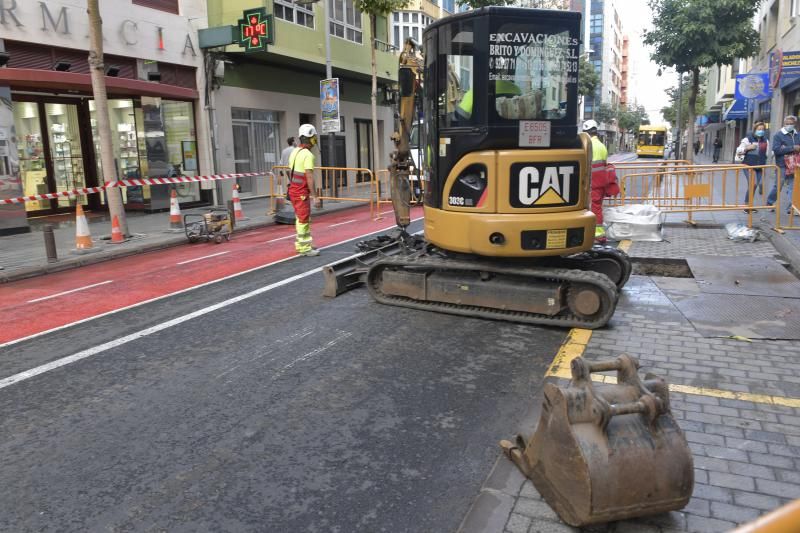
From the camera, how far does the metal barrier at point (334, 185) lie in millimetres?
16688

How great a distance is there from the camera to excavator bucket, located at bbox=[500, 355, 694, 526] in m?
2.78

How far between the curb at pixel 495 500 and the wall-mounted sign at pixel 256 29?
15.7 metres

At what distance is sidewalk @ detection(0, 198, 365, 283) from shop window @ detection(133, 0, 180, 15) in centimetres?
558

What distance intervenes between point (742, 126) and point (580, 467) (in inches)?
1808

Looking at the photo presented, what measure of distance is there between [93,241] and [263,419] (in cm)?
971

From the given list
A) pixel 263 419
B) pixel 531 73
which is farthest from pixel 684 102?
pixel 263 419

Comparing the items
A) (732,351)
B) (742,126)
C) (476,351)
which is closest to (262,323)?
(476,351)

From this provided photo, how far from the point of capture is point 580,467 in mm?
2799

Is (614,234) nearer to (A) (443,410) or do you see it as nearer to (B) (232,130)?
(A) (443,410)

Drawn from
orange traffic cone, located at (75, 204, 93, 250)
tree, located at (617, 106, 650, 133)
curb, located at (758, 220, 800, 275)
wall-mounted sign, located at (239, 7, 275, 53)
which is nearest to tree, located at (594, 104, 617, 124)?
tree, located at (617, 106, 650, 133)

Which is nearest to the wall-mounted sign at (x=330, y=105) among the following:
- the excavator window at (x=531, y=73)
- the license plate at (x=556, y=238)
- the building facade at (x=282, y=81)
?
the building facade at (x=282, y=81)

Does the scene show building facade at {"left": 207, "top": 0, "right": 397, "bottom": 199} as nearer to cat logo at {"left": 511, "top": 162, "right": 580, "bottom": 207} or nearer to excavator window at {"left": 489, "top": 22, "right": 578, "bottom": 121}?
excavator window at {"left": 489, "top": 22, "right": 578, "bottom": 121}

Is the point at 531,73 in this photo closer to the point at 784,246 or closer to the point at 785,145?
the point at 784,246

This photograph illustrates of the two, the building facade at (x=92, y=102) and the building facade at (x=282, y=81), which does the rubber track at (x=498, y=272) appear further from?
the building facade at (x=282, y=81)
